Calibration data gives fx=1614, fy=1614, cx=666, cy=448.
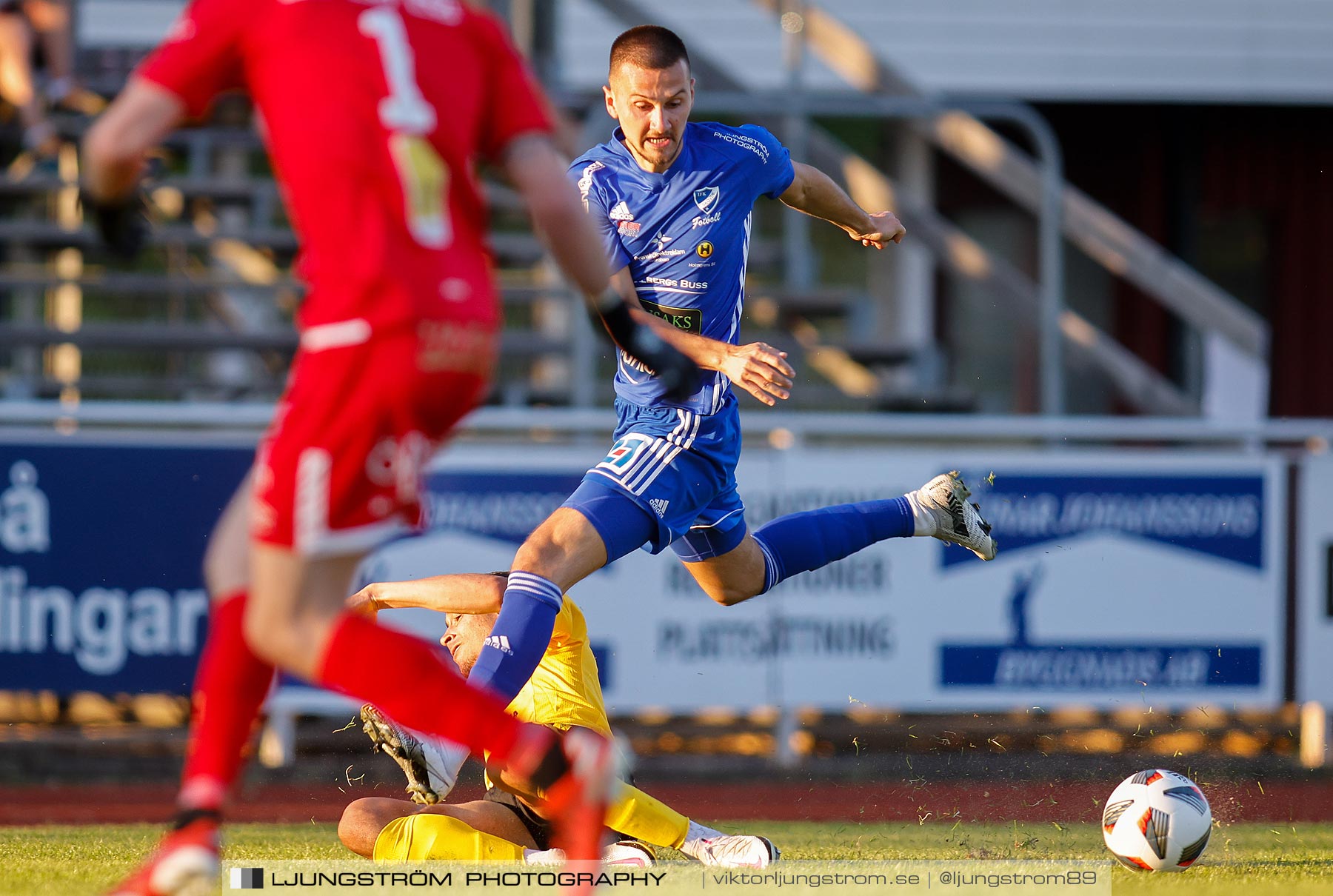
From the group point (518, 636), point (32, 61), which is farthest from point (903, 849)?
point (32, 61)

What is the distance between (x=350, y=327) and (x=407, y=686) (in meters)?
0.65

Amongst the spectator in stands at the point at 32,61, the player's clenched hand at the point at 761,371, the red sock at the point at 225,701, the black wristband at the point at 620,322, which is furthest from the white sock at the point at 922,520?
the spectator in stands at the point at 32,61

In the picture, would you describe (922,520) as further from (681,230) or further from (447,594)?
(447,594)

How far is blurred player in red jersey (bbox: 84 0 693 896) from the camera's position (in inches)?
111

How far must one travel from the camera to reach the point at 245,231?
11.4 m

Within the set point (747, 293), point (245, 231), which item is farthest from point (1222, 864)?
point (245, 231)

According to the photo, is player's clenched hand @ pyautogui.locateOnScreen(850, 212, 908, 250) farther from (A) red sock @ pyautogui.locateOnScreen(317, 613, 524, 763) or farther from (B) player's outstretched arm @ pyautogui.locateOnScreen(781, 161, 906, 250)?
(A) red sock @ pyautogui.locateOnScreen(317, 613, 524, 763)

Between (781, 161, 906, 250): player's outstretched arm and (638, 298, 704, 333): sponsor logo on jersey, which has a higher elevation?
(781, 161, 906, 250): player's outstretched arm

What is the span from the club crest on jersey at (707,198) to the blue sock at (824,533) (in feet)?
3.55

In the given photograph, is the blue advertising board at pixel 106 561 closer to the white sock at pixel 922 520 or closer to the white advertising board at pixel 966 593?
the white advertising board at pixel 966 593

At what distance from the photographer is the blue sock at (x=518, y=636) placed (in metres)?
4.31

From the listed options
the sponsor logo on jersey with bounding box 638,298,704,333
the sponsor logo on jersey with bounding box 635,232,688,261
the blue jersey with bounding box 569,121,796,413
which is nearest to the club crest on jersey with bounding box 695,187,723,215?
the blue jersey with bounding box 569,121,796,413

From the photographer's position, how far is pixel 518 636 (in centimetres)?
436

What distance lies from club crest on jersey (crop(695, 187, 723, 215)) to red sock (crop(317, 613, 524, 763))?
2211mm
